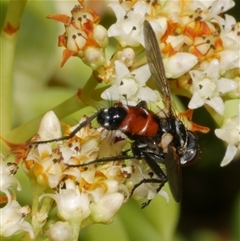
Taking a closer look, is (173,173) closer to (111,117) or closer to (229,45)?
(111,117)

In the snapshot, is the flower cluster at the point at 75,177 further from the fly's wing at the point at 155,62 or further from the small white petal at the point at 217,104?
the small white petal at the point at 217,104

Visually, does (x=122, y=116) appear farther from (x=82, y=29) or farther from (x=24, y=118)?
(x=24, y=118)

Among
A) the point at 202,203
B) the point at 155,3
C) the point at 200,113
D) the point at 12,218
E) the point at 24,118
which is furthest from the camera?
the point at 202,203

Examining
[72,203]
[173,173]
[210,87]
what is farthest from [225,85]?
[72,203]

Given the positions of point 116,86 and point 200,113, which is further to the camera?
point 200,113

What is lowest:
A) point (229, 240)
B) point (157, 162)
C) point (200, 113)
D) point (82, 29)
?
point (229, 240)

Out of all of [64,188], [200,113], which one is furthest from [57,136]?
[200,113]

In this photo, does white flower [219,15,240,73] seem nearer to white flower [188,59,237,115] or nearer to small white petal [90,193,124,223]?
white flower [188,59,237,115]
